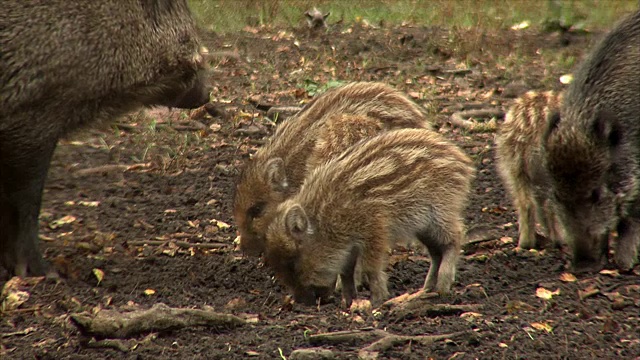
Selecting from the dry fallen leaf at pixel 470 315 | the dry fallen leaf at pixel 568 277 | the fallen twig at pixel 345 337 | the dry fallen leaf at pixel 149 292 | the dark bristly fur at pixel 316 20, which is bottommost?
the dry fallen leaf at pixel 149 292

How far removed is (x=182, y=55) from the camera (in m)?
5.86

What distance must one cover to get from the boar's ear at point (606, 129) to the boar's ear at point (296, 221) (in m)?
1.60

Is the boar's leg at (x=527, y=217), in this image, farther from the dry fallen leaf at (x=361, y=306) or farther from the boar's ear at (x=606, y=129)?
the dry fallen leaf at (x=361, y=306)

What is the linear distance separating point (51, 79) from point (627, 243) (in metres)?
3.01

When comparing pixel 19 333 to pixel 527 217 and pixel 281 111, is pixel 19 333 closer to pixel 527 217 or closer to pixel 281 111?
pixel 527 217

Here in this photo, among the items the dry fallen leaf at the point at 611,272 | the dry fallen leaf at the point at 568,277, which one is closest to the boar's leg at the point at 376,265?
the dry fallen leaf at the point at 568,277

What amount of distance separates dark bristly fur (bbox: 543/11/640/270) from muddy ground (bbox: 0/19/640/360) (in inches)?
9.9

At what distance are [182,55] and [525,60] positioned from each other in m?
4.73

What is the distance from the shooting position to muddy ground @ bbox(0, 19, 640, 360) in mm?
3891

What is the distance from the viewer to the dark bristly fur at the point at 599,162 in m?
5.17

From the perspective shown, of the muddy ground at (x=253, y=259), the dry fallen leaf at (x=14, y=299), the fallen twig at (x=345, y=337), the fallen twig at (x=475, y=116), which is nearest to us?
the fallen twig at (x=345, y=337)

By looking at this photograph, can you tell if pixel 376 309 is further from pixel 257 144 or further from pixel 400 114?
pixel 257 144

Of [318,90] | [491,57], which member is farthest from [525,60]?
[318,90]

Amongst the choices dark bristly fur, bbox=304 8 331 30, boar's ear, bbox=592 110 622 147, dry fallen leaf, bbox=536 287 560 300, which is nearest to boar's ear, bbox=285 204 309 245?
dry fallen leaf, bbox=536 287 560 300
